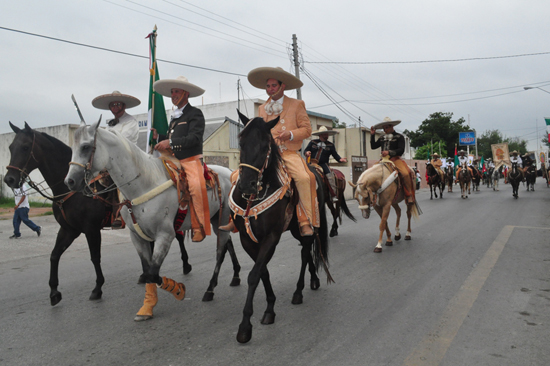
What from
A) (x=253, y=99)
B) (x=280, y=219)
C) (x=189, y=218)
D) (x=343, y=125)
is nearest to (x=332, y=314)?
(x=280, y=219)

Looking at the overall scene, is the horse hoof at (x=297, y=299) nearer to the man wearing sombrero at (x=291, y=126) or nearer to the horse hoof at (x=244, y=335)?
the man wearing sombrero at (x=291, y=126)

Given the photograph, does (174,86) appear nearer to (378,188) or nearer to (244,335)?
(244,335)

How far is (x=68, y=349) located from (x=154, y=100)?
4172 mm

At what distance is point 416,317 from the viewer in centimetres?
427

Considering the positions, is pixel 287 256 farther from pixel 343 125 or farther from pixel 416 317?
pixel 343 125

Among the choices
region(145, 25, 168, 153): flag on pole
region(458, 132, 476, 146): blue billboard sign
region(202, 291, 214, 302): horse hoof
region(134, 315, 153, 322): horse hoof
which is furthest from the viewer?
region(458, 132, 476, 146): blue billboard sign

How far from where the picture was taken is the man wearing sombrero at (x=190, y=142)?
4992 millimetres

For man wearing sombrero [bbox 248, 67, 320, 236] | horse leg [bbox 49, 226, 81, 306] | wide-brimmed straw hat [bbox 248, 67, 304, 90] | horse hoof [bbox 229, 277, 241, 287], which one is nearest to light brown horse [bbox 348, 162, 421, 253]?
horse hoof [bbox 229, 277, 241, 287]

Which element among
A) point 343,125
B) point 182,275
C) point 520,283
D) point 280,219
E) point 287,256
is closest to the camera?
point 280,219

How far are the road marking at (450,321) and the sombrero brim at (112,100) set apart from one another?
484 cm

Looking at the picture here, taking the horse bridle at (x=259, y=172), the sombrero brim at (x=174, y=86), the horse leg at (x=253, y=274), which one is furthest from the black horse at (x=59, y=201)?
the horse bridle at (x=259, y=172)

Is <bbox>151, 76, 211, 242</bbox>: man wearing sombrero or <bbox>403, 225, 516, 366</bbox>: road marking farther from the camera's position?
<bbox>151, 76, 211, 242</bbox>: man wearing sombrero

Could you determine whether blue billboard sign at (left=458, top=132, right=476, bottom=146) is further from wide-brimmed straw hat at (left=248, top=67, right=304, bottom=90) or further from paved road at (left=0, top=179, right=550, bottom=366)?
wide-brimmed straw hat at (left=248, top=67, right=304, bottom=90)

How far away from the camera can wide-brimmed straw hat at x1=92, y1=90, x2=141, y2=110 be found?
570cm
